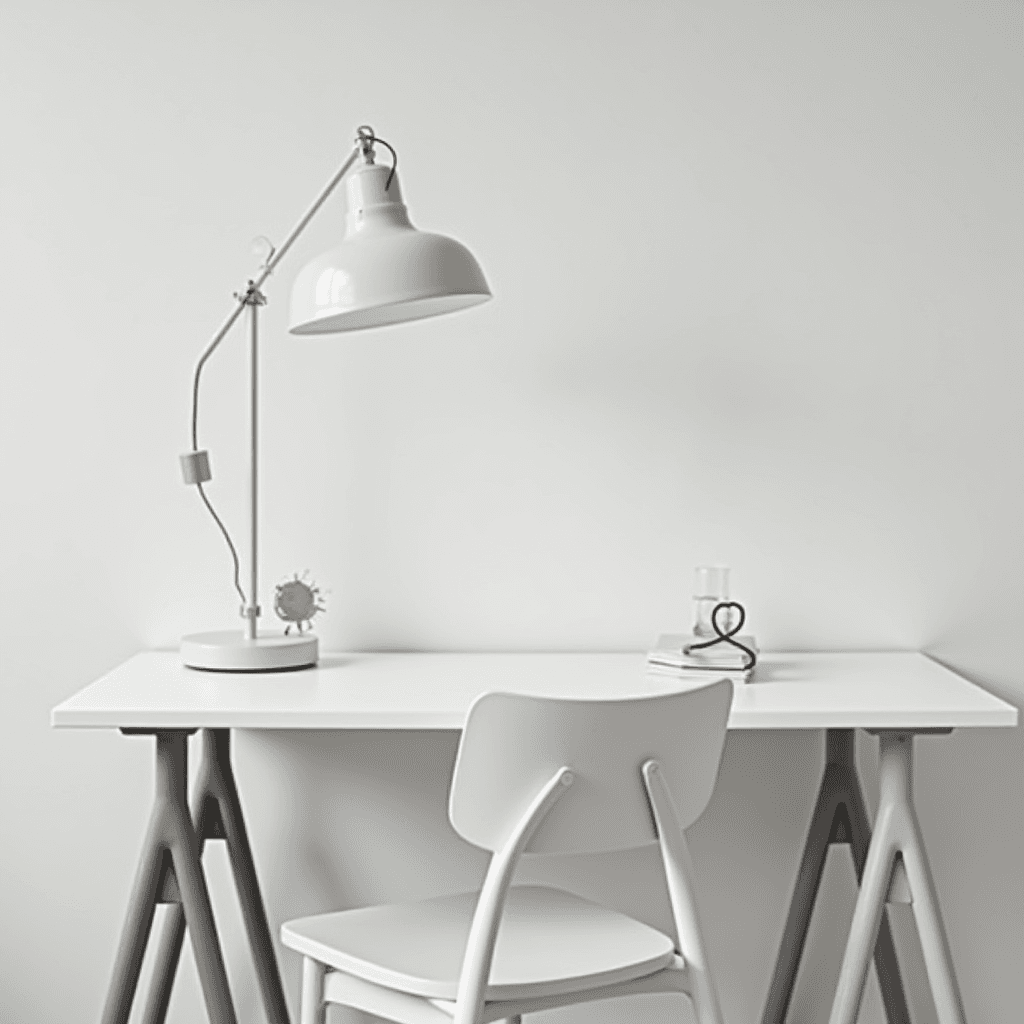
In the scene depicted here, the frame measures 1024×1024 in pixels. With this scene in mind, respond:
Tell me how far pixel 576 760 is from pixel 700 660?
2.07ft

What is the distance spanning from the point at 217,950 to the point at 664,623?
0.93 m

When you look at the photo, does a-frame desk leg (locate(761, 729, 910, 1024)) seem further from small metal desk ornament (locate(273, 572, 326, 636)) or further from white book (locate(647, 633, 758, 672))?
small metal desk ornament (locate(273, 572, 326, 636))

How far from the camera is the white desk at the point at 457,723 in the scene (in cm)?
228

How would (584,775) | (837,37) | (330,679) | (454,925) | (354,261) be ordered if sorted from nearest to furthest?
(584,775) → (454,925) → (354,261) → (330,679) → (837,37)

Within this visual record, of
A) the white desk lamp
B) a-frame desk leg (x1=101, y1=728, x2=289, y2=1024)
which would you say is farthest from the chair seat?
the white desk lamp

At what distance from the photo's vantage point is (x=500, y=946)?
2150 mm

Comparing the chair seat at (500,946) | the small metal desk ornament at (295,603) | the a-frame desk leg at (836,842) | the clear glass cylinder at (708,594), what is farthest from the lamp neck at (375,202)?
the a-frame desk leg at (836,842)

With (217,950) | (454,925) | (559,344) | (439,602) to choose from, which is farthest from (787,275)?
(217,950)

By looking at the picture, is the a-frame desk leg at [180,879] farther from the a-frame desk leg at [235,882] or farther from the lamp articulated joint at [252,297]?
the lamp articulated joint at [252,297]

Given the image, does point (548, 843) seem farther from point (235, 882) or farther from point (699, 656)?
point (235, 882)

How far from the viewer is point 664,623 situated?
288 cm

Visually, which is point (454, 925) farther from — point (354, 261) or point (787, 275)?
point (787, 275)

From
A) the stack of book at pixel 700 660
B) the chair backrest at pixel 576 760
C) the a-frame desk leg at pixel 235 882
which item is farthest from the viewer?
the a-frame desk leg at pixel 235 882

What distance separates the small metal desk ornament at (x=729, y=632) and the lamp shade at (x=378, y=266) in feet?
2.09
